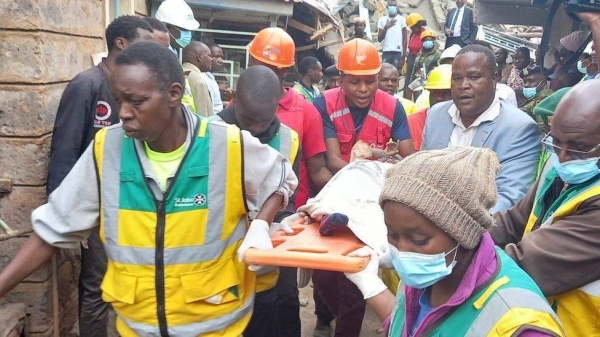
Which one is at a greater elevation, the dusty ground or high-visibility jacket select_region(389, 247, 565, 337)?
high-visibility jacket select_region(389, 247, 565, 337)

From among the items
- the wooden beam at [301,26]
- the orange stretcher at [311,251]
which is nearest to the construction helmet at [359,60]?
the orange stretcher at [311,251]

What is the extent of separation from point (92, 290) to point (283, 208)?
136 centimetres

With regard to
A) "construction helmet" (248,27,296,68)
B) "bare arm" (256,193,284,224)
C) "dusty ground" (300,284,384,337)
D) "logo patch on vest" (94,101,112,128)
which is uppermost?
"construction helmet" (248,27,296,68)

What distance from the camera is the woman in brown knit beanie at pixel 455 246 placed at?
1.41m

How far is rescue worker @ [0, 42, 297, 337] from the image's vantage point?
2.04 m

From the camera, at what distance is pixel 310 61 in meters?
7.66

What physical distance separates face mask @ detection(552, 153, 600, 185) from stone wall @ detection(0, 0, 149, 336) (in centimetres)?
258

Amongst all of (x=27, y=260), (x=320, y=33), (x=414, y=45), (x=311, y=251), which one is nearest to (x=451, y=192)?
(x=311, y=251)

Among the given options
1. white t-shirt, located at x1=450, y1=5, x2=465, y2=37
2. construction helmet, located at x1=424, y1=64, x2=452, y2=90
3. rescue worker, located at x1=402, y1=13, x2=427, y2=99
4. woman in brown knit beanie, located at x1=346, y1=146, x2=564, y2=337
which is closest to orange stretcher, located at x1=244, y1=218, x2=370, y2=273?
woman in brown knit beanie, located at x1=346, y1=146, x2=564, y2=337

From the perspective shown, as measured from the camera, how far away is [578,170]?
190 cm

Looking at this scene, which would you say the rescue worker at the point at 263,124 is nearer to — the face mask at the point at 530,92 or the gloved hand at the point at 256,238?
the gloved hand at the point at 256,238

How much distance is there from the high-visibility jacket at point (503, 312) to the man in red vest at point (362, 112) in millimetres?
2422

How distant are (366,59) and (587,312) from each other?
2526 millimetres

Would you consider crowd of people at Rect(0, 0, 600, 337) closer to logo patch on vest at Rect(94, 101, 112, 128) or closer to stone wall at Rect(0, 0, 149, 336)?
logo patch on vest at Rect(94, 101, 112, 128)
